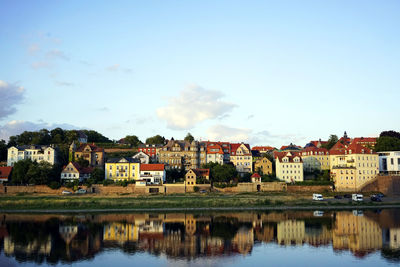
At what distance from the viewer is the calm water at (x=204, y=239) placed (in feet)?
88.9

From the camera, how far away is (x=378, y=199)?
56000 mm

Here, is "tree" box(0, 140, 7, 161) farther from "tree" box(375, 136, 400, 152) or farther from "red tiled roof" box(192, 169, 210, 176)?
"tree" box(375, 136, 400, 152)

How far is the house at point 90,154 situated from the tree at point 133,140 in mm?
17111

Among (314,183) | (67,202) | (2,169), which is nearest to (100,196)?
(67,202)

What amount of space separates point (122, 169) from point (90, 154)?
34.0 feet

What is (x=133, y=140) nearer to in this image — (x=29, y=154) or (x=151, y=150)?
(x=151, y=150)

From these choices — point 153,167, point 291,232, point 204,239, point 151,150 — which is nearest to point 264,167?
point 153,167

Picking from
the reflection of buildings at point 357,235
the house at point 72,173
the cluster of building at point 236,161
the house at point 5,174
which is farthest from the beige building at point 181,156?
the reflection of buildings at point 357,235

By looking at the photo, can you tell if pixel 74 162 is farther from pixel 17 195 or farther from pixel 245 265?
pixel 245 265

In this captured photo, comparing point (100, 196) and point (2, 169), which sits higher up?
point (2, 169)

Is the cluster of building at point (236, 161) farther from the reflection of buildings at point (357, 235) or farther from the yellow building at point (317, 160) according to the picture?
the reflection of buildings at point (357, 235)

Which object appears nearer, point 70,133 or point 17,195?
point 17,195

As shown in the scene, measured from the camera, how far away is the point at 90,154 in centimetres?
7675

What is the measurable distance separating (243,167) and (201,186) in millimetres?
14622
